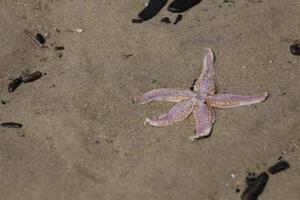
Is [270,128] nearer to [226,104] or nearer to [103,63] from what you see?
[226,104]

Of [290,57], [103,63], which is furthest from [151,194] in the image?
[290,57]

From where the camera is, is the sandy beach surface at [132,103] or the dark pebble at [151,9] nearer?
the sandy beach surface at [132,103]

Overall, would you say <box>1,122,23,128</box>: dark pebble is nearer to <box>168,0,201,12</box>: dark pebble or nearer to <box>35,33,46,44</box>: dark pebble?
<box>35,33,46,44</box>: dark pebble

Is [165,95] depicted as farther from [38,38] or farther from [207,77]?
[38,38]

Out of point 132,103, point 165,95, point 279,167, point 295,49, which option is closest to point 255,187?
point 279,167

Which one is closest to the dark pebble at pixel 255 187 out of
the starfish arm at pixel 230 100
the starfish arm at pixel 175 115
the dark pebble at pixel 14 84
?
the starfish arm at pixel 230 100

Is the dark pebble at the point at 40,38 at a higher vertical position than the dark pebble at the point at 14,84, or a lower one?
higher

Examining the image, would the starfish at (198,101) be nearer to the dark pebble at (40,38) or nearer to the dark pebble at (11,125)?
the dark pebble at (11,125)
